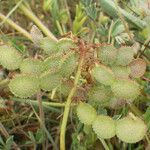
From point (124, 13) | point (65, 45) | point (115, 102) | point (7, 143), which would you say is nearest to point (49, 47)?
point (65, 45)

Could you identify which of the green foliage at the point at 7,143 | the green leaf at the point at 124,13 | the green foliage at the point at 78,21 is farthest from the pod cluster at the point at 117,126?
the green foliage at the point at 78,21

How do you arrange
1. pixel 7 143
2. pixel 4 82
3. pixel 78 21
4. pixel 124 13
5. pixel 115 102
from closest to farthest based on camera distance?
pixel 115 102, pixel 7 143, pixel 4 82, pixel 124 13, pixel 78 21

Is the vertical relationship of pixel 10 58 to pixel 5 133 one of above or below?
above

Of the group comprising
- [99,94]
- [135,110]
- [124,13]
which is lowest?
[135,110]

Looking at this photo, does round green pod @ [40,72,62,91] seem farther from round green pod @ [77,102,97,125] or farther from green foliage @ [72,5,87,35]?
green foliage @ [72,5,87,35]

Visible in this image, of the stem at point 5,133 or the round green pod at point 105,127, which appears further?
the stem at point 5,133

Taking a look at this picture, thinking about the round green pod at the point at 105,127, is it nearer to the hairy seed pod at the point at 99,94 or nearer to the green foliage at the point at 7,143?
the hairy seed pod at the point at 99,94

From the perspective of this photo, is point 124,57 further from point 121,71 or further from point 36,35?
point 36,35
